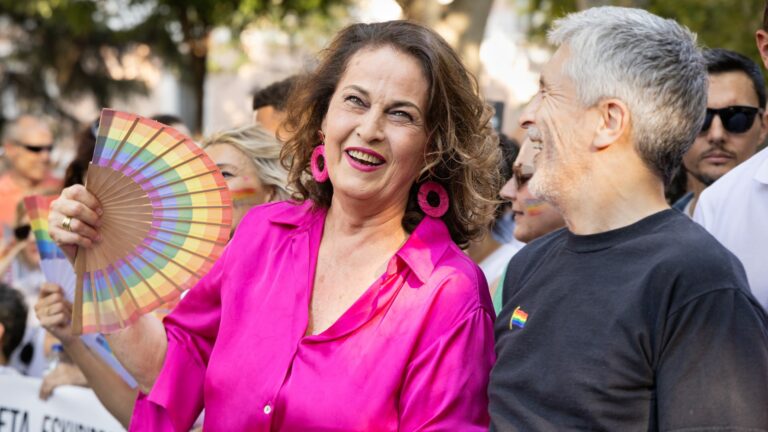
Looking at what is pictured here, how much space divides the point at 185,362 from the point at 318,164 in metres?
Answer: 0.80

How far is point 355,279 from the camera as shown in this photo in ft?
11.1

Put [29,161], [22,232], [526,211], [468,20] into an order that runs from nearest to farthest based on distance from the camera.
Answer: [526,211], [22,232], [29,161], [468,20]

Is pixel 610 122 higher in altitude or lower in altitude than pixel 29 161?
higher

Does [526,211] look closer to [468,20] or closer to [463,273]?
[463,273]

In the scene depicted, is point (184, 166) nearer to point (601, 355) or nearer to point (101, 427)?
point (601, 355)

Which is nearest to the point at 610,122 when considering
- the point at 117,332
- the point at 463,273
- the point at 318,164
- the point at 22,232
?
the point at 463,273

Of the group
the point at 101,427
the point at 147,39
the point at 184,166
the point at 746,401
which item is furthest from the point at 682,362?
the point at 147,39

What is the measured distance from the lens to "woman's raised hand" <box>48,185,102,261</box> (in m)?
3.38

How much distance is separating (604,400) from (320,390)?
0.94m

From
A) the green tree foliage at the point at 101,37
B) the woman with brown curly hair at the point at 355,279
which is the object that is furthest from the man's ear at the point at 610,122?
A: the green tree foliage at the point at 101,37

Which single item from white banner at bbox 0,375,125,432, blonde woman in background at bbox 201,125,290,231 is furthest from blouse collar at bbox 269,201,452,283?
white banner at bbox 0,375,125,432

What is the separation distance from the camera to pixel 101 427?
16.8ft

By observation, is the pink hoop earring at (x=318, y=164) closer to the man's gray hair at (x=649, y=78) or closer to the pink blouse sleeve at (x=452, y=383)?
the pink blouse sleeve at (x=452, y=383)

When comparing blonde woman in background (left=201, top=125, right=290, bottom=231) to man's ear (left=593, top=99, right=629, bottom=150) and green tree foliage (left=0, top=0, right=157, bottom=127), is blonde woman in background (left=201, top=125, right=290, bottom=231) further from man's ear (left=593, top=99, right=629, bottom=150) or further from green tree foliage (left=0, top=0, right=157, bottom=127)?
green tree foliage (left=0, top=0, right=157, bottom=127)
